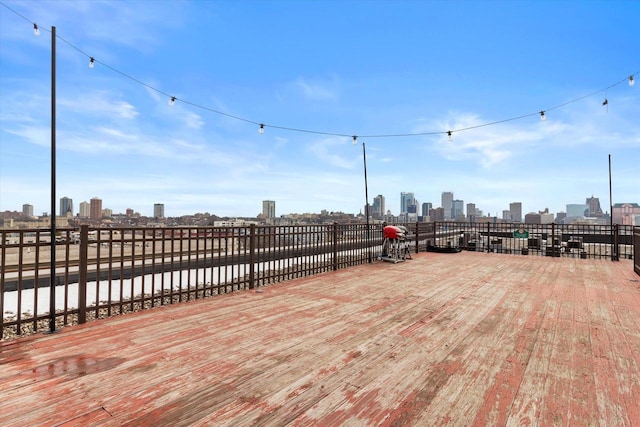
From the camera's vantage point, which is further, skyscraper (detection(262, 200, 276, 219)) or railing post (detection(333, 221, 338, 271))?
skyscraper (detection(262, 200, 276, 219))

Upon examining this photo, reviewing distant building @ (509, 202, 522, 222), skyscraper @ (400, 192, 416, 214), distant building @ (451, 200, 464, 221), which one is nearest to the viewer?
distant building @ (509, 202, 522, 222)

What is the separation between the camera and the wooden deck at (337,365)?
1.97 metres

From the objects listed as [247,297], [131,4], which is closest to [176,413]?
[247,297]

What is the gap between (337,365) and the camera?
267 centimetres

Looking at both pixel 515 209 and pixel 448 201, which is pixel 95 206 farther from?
pixel 448 201

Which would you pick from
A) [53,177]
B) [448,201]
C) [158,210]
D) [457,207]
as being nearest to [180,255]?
[53,177]

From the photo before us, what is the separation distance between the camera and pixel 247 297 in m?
5.20

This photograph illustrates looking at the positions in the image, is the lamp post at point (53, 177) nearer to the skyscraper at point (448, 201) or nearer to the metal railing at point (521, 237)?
the metal railing at point (521, 237)

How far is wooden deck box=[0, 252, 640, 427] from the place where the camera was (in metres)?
1.97

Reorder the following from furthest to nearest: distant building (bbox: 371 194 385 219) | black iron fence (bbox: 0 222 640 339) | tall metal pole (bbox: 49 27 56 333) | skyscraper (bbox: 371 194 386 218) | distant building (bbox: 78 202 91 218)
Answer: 1. distant building (bbox: 78 202 91 218)
2. skyscraper (bbox: 371 194 386 218)
3. distant building (bbox: 371 194 385 219)
4. black iron fence (bbox: 0 222 640 339)
5. tall metal pole (bbox: 49 27 56 333)

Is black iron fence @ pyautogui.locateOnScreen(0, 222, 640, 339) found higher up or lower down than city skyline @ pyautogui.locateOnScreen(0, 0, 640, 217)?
lower down

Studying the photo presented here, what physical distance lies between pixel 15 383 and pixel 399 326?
12.3 ft

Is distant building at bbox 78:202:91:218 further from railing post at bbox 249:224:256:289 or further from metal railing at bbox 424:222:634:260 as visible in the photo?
metal railing at bbox 424:222:634:260

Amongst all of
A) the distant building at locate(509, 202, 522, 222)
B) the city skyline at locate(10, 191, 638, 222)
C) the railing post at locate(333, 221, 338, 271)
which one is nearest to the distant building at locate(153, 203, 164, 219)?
the city skyline at locate(10, 191, 638, 222)
